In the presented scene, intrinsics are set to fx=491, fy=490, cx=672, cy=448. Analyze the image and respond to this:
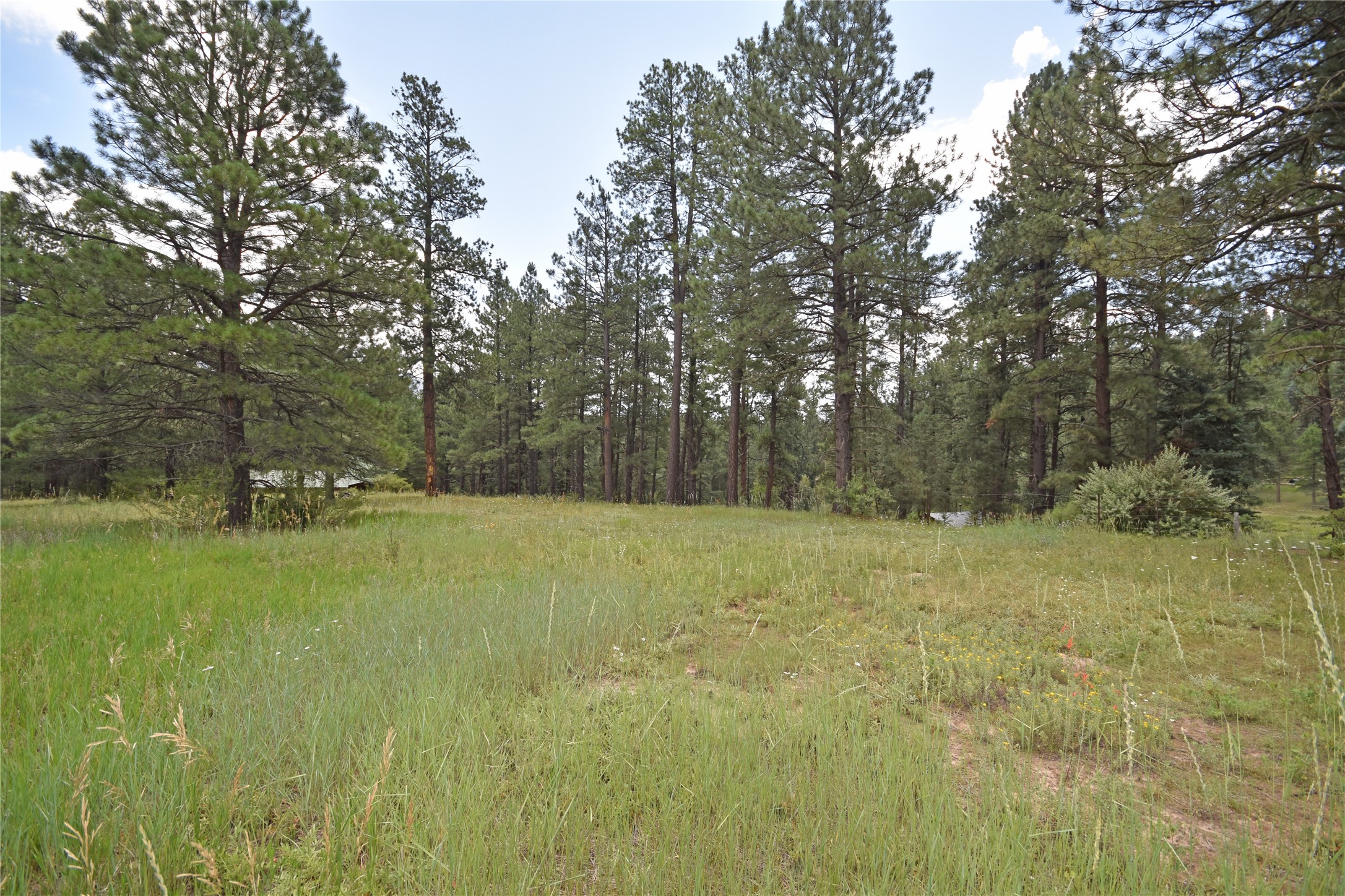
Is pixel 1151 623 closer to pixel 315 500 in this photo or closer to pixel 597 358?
pixel 315 500

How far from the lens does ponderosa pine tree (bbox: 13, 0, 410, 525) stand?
24.5ft

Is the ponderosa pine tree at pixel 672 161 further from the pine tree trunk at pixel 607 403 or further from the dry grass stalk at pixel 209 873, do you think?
the dry grass stalk at pixel 209 873

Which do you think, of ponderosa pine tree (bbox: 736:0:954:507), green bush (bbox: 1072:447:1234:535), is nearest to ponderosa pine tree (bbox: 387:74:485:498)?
ponderosa pine tree (bbox: 736:0:954:507)

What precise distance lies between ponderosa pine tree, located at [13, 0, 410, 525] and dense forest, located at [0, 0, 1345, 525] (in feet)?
0.17

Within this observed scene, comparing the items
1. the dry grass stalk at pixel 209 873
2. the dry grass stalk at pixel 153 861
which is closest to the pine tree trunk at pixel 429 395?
the dry grass stalk at pixel 209 873

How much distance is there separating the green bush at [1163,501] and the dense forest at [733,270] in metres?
2.26

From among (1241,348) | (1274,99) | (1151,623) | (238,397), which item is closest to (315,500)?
(238,397)

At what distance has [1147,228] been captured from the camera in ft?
20.4

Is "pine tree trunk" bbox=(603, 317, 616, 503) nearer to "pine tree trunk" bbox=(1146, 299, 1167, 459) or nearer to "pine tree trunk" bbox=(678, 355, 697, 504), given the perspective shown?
"pine tree trunk" bbox=(678, 355, 697, 504)

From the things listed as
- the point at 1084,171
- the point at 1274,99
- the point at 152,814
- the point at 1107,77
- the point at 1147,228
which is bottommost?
the point at 152,814

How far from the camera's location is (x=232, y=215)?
839 cm

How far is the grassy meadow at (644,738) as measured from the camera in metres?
1.73

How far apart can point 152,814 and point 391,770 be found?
75cm

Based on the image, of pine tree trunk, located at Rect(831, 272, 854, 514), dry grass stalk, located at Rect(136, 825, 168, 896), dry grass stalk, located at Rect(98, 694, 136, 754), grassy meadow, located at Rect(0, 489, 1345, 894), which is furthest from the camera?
pine tree trunk, located at Rect(831, 272, 854, 514)
